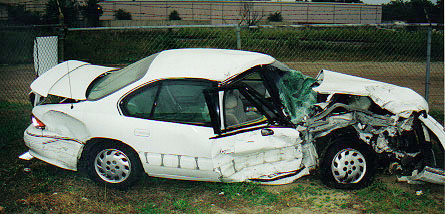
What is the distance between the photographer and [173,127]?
4324mm

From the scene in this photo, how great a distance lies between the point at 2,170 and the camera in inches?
208

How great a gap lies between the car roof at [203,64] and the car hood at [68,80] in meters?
0.96

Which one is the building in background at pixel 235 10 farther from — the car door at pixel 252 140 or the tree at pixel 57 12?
the car door at pixel 252 140

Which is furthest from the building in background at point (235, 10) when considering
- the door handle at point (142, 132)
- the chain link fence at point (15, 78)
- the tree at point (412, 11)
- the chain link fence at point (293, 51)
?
the door handle at point (142, 132)

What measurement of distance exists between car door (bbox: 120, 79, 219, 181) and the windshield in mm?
288

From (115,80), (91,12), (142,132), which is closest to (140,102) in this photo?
(142,132)

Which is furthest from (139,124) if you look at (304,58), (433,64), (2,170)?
(433,64)

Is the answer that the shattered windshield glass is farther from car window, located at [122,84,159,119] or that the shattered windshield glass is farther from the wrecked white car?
car window, located at [122,84,159,119]

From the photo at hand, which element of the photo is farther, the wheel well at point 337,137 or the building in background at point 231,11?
the building in background at point 231,11

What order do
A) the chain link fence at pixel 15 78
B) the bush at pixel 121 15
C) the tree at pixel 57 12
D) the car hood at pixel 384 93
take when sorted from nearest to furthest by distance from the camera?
the car hood at pixel 384 93 < the chain link fence at pixel 15 78 < the tree at pixel 57 12 < the bush at pixel 121 15

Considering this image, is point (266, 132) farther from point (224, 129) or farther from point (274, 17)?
point (274, 17)

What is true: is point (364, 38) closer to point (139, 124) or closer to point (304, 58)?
point (304, 58)

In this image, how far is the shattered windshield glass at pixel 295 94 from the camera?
4.69 meters

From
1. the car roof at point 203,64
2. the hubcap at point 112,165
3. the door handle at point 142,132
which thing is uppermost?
the car roof at point 203,64
